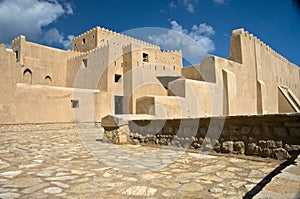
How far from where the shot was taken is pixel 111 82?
16203 mm

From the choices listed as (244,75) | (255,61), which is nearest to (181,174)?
(244,75)

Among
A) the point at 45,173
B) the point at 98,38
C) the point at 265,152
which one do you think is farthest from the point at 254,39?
the point at 45,173

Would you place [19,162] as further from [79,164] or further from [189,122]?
[189,122]

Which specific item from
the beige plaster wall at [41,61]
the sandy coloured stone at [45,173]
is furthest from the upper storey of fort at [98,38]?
the sandy coloured stone at [45,173]

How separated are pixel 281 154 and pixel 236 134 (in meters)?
0.77

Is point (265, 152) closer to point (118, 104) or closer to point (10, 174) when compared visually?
point (10, 174)

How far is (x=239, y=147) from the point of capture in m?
4.16

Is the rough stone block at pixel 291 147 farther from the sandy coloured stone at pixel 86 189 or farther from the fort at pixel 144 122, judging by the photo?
the sandy coloured stone at pixel 86 189

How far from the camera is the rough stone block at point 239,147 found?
162 inches

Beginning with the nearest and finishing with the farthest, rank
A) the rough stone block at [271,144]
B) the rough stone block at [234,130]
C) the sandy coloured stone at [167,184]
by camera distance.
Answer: the sandy coloured stone at [167,184], the rough stone block at [271,144], the rough stone block at [234,130]

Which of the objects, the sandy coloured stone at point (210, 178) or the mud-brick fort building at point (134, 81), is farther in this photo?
the mud-brick fort building at point (134, 81)

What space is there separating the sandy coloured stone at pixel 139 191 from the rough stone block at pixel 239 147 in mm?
2194

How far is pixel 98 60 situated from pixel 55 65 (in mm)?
6330

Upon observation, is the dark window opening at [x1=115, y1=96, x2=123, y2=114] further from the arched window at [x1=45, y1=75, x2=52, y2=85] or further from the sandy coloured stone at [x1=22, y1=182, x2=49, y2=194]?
the sandy coloured stone at [x1=22, y1=182, x2=49, y2=194]
